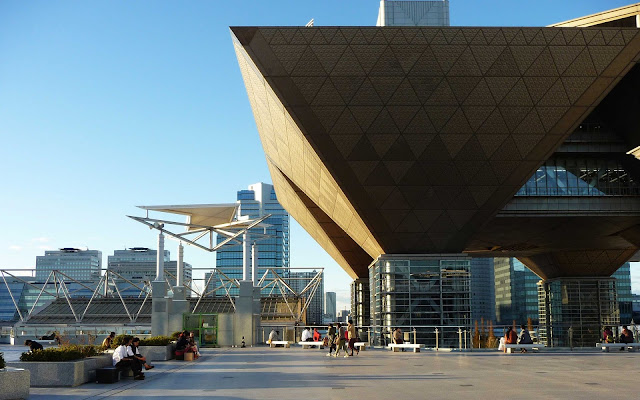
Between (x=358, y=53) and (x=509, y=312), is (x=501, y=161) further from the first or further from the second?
(x=509, y=312)

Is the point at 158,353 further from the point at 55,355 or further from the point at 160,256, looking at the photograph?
the point at 160,256

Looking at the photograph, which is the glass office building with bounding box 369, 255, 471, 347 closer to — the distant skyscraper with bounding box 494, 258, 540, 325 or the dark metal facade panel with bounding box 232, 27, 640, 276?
the dark metal facade panel with bounding box 232, 27, 640, 276

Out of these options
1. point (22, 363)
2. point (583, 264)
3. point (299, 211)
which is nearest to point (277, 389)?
point (22, 363)

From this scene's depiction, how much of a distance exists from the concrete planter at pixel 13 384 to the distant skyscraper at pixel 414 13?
63749 millimetres

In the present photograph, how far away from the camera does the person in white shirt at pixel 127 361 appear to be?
1848 centimetres

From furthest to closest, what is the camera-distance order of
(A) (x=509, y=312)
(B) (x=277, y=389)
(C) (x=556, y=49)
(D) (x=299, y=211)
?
(A) (x=509, y=312), (D) (x=299, y=211), (C) (x=556, y=49), (B) (x=277, y=389)

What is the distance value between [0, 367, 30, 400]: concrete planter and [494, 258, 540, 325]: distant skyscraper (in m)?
151

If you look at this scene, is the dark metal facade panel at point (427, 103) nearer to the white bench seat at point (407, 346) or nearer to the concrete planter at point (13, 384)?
the white bench seat at point (407, 346)

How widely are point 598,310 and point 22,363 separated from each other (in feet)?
158

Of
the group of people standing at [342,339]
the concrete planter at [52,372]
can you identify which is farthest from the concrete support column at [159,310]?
the concrete planter at [52,372]

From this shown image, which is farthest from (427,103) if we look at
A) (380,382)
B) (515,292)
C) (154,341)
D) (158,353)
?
(515,292)

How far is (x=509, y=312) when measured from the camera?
178 metres

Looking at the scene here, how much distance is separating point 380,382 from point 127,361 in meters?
6.73

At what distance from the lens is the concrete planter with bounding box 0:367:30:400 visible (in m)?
13.4
